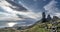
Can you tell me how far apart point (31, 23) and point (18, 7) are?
2.92ft

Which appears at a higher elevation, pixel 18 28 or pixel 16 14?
pixel 16 14

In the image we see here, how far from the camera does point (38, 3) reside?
7656 millimetres

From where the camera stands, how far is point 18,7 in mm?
7652

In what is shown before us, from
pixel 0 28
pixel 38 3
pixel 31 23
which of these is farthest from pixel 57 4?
pixel 0 28

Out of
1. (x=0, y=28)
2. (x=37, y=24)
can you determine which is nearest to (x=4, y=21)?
(x=0, y=28)

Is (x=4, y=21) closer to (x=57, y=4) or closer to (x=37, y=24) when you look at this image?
(x=37, y=24)

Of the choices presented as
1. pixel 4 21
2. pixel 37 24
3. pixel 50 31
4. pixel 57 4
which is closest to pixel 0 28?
pixel 4 21

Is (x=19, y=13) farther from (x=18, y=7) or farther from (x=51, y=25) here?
(x=51, y=25)

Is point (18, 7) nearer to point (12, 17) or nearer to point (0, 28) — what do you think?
point (12, 17)

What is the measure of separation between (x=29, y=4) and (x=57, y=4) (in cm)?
118

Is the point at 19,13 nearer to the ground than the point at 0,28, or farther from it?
farther from it

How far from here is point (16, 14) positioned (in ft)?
24.7

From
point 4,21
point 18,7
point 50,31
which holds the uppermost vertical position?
point 18,7

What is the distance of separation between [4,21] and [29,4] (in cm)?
127
